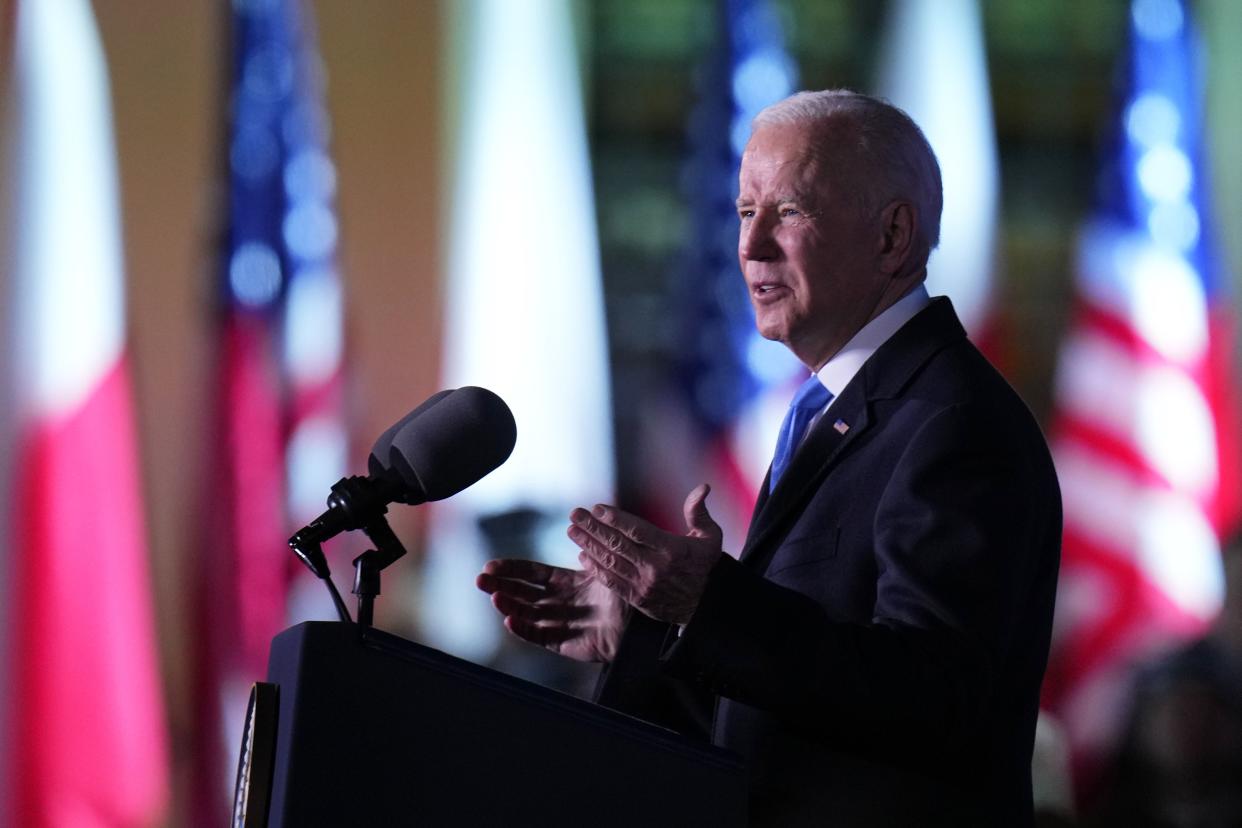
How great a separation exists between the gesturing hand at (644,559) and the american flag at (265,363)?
3857mm

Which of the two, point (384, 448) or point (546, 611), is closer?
point (384, 448)

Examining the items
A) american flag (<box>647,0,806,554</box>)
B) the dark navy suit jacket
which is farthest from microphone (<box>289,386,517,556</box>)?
american flag (<box>647,0,806,554</box>)

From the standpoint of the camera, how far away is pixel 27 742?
4.88 metres

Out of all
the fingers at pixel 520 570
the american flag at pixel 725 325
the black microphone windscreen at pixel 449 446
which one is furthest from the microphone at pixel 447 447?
the american flag at pixel 725 325

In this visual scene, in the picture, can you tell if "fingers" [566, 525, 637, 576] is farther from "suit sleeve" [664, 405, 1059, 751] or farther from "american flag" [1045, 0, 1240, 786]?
"american flag" [1045, 0, 1240, 786]

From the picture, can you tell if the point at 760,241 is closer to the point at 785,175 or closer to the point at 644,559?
the point at 785,175

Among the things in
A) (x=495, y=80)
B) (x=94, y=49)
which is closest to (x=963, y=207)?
(x=495, y=80)

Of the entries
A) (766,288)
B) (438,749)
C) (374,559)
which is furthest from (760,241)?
(438,749)

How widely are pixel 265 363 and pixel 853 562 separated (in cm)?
402

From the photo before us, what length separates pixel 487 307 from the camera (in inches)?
204

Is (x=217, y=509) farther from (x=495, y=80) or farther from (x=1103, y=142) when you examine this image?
(x=1103, y=142)

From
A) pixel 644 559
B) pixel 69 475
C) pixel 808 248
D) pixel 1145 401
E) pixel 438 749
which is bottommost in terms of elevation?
pixel 1145 401

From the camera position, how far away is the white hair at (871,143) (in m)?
1.58

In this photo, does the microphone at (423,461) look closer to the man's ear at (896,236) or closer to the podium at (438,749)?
the podium at (438,749)
